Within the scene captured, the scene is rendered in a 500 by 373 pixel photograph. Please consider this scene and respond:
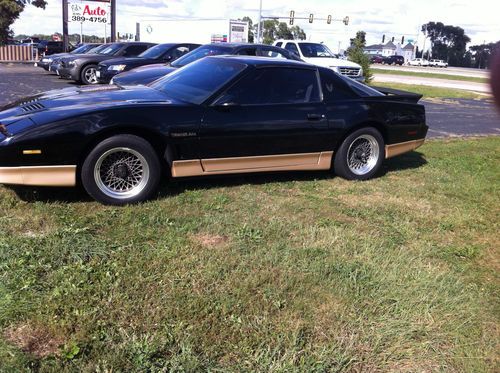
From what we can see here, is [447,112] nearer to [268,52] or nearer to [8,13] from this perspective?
[268,52]

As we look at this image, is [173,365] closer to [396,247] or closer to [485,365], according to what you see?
[485,365]

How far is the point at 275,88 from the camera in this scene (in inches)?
210

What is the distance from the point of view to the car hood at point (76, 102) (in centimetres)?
428

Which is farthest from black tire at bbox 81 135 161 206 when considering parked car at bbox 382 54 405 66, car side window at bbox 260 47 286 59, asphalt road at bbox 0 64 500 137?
parked car at bbox 382 54 405 66

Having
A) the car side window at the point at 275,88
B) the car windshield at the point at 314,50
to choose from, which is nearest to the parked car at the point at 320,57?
the car windshield at the point at 314,50

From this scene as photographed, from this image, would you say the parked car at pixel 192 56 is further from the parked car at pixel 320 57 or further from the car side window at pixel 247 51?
the parked car at pixel 320 57

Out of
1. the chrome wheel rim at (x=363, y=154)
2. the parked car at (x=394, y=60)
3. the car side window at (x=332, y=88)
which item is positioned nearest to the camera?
the car side window at (x=332, y=88)

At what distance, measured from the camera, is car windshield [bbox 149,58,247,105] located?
5.05 metres

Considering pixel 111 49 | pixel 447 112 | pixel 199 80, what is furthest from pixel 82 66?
pixel 447 112

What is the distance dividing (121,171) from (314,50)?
13488mm

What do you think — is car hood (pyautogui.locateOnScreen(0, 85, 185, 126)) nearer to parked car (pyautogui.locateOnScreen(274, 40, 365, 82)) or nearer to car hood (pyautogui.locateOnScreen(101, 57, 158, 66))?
car hood (pyautogui.locateOnScreen(101, 57, 158, 66))

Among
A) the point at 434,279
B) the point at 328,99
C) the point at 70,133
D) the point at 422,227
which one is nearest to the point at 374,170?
the point at 328,99

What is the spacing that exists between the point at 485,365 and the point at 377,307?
66 centimetres

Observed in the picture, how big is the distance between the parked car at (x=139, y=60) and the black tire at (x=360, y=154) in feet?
23.4
